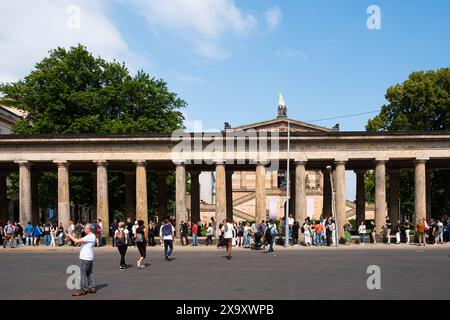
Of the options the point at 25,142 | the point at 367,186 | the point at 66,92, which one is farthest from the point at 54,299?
the point at 367,186

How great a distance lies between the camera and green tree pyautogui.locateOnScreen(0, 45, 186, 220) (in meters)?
44.2

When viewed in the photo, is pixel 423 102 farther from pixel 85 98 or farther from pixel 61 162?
pixel 61 162

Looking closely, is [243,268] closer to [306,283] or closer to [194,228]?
[306,283]

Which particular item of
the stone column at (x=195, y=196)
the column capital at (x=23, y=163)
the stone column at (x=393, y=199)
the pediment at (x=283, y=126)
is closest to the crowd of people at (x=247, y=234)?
the column capital at (x=23, y=163)

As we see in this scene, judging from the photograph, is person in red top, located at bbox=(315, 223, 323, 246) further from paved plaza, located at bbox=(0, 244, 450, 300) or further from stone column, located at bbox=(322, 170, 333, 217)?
paved plaza, located at bbox=(0, 244, 450, 300)

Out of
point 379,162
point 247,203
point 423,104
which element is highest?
point 423,104

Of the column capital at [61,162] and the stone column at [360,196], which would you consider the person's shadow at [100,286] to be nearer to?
the column capital at [61,162]

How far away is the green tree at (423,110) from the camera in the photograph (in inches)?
2055

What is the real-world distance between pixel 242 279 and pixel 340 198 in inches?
815

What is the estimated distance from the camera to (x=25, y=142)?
3572 cm

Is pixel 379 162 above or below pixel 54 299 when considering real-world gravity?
above

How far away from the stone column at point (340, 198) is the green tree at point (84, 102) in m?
17.6

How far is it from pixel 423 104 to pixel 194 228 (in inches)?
1231

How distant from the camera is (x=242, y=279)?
16.2 m
